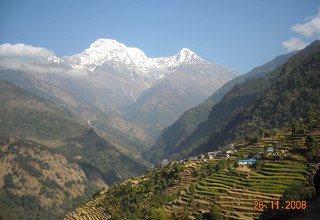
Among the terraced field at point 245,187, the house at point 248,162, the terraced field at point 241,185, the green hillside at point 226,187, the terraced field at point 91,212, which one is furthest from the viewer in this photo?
the terraced field at point 91,212

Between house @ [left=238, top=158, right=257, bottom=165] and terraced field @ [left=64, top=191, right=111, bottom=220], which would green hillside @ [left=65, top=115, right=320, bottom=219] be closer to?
terraced field @ [left=64, top=191, right=111, bottom=220]

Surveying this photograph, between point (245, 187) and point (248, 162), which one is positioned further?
point (248, 162)

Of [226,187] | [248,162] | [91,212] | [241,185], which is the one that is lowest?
[91,212]

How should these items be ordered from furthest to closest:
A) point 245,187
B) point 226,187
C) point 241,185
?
point 226,187
point 241,185
point 245,187

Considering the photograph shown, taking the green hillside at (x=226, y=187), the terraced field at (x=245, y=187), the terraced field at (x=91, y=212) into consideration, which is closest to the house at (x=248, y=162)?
the green hillside at (x=226, y=187)


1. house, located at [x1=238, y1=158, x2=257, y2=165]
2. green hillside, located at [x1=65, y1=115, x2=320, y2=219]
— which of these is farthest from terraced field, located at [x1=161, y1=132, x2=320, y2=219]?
house, located at [x1=238, y1=158, x2=257, y2=165]

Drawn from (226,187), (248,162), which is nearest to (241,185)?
(226,187)

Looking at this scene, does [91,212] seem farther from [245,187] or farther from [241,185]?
[245,187]

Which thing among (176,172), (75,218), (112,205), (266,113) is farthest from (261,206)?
(266,113)

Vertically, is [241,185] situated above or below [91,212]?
above

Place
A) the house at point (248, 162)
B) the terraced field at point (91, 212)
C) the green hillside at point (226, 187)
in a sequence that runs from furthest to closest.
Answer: the terraced field at point (91, 212) → the house at point (248, 162) → the green hillside at point (226, 187)

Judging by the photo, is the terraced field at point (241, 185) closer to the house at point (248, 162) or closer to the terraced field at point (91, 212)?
the terraced field at point (91, 212)

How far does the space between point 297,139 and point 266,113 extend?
109 metres

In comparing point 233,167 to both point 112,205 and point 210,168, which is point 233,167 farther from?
point 112,205
